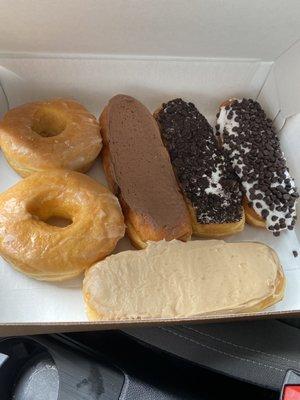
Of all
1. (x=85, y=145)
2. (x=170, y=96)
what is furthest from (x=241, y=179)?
(x=85, y=145)

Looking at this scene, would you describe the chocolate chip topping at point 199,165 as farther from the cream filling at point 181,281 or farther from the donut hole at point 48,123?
the donut hole at point 48,123

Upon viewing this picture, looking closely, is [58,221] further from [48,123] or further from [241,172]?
[241,172]

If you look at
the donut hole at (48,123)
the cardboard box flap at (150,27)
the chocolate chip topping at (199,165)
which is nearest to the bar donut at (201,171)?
the chocolate chip topping at (199,165)

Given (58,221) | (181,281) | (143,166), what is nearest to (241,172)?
(143,166)

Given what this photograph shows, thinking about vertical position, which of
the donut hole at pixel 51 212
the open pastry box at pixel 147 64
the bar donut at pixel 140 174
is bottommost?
the donut hole at pixel 51 212

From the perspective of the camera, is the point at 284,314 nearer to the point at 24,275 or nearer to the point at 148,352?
the point at 148,352

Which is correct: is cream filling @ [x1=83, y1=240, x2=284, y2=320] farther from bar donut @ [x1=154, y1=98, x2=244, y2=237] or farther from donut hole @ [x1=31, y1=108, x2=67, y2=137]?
donut hole @ [x1=31, y1=108, x2=67, y2=137]
